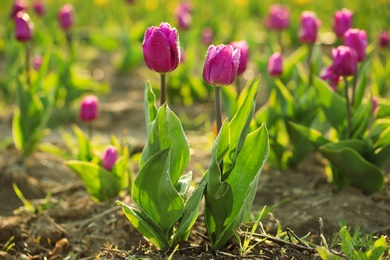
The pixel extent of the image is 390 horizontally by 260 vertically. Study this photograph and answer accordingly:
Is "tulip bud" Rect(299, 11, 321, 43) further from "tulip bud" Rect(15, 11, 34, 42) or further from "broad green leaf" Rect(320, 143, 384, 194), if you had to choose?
"tulip bud" Rect(15, 11, 34, 42)

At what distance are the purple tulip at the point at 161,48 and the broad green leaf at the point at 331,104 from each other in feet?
3.85

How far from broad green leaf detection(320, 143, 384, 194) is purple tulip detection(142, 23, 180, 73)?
1.04 meters

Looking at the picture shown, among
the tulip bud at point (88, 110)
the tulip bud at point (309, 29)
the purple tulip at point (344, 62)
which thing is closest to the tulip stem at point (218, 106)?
the purple tulip at point (344, 62)

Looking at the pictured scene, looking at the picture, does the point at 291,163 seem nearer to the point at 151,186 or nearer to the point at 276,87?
the point at 276,87

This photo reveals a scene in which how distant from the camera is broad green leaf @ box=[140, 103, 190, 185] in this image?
2.38 meters

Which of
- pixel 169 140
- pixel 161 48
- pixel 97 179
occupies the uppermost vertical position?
pixel 161 48

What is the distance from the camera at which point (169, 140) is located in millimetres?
2408

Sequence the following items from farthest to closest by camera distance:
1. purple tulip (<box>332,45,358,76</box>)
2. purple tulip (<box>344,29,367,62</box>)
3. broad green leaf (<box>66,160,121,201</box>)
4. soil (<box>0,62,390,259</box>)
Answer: purple tulip (<box>344,29,367,62</box>) → broad green leaf (<box>66,160,121,201</box>) → purple tulip (<box>332,45,358,76</box>) → soil (<box>0,62,390,259</box>)

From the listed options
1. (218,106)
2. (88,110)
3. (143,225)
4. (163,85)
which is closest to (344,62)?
(218,106)

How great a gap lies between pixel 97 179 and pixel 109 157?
113 millimetres

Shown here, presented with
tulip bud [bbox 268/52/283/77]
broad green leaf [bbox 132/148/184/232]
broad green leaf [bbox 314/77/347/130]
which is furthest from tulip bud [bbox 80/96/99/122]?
broad green leaf [bbox 132/148/184/232]

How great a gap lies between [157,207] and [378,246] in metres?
0.71

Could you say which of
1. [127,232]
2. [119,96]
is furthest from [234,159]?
[119,96]

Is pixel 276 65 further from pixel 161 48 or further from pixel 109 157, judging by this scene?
pixel 161 48
